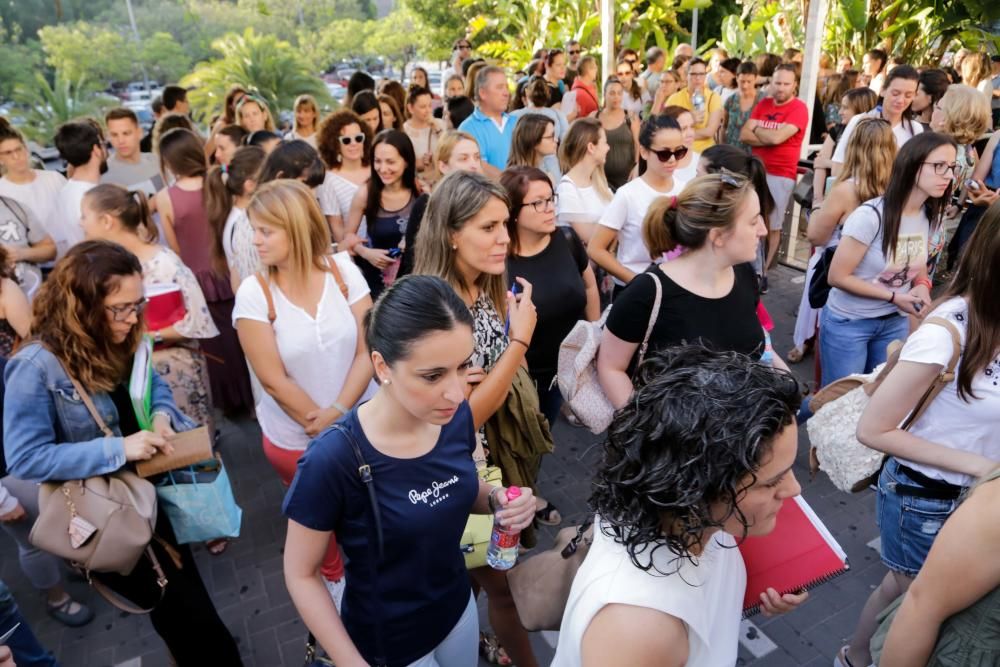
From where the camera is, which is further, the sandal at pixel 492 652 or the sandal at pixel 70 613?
the sandal at pixel 70 613

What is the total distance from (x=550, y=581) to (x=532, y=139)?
13.3ft

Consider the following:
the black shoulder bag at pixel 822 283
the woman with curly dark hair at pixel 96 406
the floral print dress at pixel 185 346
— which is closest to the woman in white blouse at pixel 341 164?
the floral print dress at pixel 185 346

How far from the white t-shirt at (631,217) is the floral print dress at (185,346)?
2586mm

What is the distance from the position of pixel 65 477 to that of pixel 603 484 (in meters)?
1.96

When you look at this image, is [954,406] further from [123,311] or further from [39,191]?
[39,191]

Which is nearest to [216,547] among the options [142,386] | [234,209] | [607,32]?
[142,386]

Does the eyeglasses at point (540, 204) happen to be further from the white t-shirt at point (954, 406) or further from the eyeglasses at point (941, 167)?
the eyeglasses at point (941, 167)

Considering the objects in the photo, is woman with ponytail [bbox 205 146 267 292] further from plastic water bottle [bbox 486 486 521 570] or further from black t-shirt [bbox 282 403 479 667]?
plastic water bottle [bbox 486 486 521 570]

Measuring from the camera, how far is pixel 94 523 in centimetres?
242

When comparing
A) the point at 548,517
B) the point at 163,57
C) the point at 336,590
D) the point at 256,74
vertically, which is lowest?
the point at 548,517

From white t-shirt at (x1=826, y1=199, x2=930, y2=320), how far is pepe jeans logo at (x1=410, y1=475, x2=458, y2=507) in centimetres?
290

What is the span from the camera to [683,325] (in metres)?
2.88

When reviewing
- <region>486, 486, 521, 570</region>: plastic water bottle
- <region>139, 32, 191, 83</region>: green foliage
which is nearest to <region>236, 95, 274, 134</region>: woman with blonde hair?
<region>486, 486, 521, 570</region>: plastic water bottle

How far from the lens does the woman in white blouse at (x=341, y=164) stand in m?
5.41
